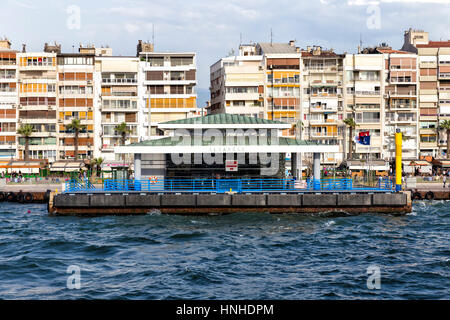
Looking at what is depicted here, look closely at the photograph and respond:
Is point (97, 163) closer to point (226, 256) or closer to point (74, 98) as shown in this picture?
point (74, 98)

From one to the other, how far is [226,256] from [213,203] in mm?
17201

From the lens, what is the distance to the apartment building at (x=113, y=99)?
99.4 metres

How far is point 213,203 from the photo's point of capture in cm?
4691

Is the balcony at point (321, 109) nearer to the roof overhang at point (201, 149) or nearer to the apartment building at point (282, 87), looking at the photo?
the apartment building at point (282, 87)

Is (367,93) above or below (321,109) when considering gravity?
above

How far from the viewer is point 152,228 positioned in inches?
1564

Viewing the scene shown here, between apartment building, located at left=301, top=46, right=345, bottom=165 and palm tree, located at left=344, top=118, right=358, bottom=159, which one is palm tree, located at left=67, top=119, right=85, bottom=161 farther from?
palm tree, located at left=344, top=118, right=358, bottom=159

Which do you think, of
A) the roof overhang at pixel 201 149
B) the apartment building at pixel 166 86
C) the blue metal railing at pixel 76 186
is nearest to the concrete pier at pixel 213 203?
the blue metal railing at pixel 76 186

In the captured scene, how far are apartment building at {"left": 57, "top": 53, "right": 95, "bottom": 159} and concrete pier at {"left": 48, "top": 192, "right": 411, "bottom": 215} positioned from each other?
53.5 meters

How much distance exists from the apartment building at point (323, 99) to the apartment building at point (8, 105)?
50.2 m

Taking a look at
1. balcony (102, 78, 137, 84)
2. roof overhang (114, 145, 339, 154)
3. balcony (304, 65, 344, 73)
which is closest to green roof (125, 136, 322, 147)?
roof overhang (114, 145, 339, 154)

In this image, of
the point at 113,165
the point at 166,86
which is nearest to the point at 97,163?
the point at 113,165

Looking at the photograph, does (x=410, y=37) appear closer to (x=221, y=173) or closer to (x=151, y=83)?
(x=151, y=83)
